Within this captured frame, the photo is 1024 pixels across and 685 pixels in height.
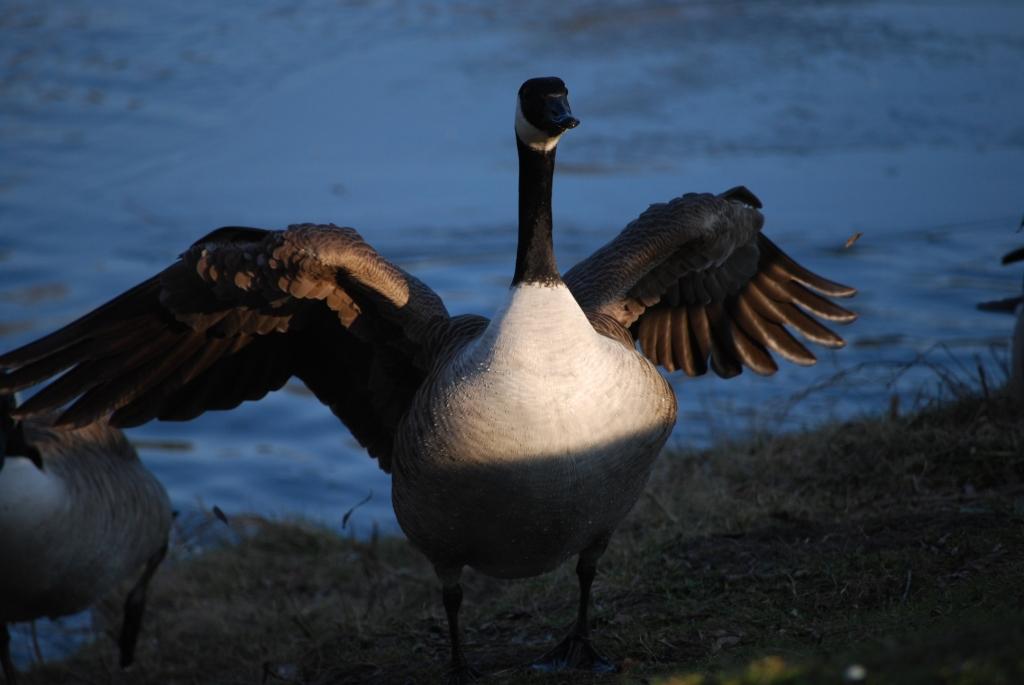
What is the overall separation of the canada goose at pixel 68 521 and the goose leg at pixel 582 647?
2537mm

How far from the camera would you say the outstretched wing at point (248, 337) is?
481 centimetres

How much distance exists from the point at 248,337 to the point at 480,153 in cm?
782

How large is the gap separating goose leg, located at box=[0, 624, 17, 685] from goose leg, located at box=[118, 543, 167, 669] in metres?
0.58

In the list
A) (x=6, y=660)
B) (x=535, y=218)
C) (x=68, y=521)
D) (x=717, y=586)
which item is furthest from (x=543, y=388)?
(x=6, y=660)

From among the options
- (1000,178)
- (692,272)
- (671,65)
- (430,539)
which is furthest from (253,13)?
(430,539)

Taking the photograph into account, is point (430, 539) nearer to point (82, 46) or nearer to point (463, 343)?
point (463, 343)

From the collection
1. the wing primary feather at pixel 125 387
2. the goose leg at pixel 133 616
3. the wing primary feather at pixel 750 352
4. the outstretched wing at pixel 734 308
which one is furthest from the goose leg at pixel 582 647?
the goose leg at pixel 133 616

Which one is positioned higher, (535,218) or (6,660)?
(535,218)

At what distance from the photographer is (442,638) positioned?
5531 mm

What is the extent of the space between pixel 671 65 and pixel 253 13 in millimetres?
5746

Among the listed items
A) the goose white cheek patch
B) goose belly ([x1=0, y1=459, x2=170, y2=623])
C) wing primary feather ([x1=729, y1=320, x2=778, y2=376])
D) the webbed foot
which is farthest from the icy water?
the goose white cheek patch

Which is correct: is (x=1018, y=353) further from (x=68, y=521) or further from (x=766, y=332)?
(x=68, y=521)

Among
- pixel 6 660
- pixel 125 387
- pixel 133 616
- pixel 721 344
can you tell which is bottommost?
pixel 133 616

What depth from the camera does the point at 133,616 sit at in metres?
6.90
